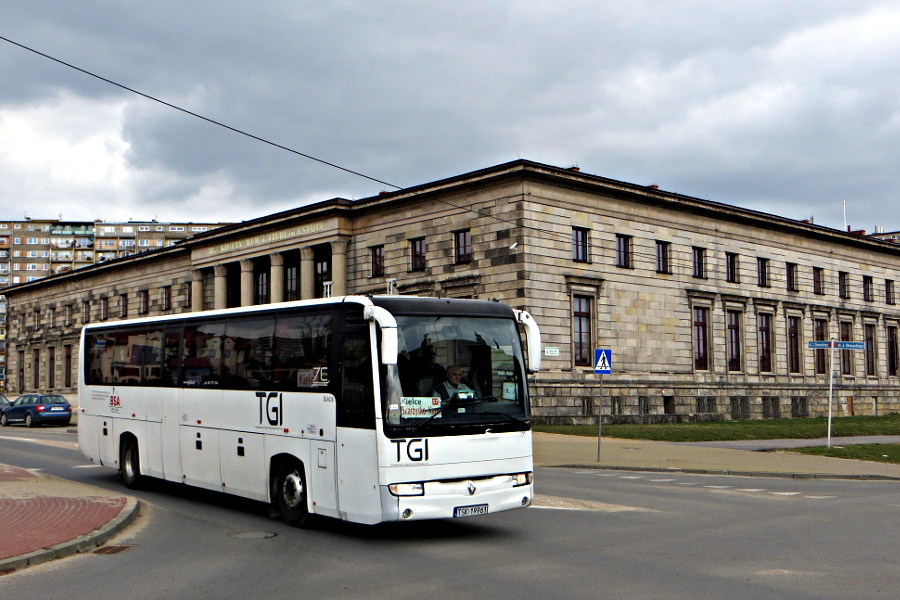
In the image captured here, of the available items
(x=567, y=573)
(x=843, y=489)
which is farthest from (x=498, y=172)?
(x=567, y=573)

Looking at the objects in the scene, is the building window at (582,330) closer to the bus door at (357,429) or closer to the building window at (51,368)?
the bus door at (357,429)

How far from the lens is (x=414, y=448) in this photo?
386 inches

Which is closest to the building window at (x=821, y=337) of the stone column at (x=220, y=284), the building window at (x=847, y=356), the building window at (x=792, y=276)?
the building window at (x=847, y=356)

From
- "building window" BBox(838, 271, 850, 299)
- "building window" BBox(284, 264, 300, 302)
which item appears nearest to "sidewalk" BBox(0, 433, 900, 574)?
"building window" BBox(284, 264, 300, 302)

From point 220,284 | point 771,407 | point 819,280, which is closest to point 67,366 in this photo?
point 220,284

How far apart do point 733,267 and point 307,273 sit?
22.2 m

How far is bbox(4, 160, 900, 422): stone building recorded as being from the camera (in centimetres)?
3812

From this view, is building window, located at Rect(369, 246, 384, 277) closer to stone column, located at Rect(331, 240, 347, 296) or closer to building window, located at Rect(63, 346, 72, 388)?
stone column, located at Rect(331, 240, 347, 296)

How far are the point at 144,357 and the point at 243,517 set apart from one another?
391 cm

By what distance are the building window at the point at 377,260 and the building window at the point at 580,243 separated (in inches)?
391

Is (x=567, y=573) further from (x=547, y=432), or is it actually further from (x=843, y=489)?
(x=547, y=432)

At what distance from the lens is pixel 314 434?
1070 centimetres

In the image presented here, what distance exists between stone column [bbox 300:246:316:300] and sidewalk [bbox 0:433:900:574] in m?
20.2

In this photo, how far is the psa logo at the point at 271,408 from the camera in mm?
11375
